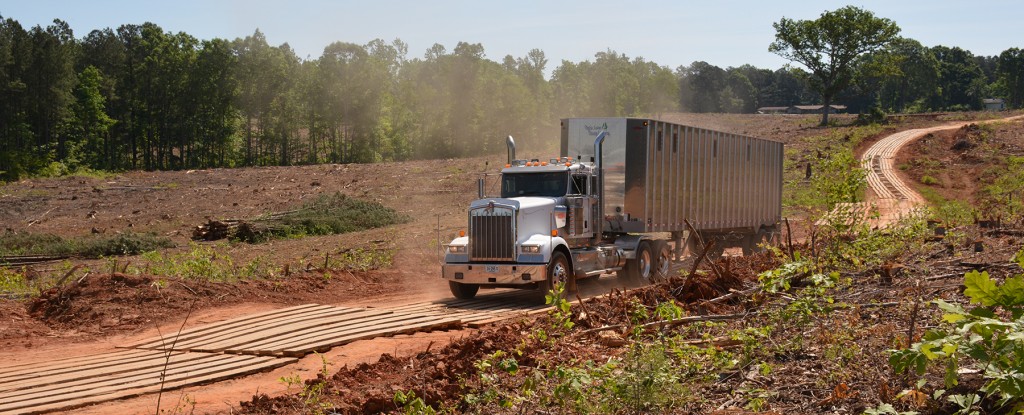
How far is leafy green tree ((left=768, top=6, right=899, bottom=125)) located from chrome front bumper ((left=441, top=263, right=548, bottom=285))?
60.6m

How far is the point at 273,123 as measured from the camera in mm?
80500

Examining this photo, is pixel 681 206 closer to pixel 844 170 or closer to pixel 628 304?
pixel 844 170

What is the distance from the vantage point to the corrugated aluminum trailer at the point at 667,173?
19.3m

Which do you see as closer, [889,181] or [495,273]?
A: [495,273]

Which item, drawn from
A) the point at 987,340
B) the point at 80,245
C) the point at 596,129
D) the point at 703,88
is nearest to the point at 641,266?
the point at 596,129

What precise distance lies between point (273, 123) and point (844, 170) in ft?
223

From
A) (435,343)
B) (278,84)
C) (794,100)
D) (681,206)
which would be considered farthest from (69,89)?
(794,100)

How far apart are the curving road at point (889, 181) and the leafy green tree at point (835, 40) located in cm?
1298

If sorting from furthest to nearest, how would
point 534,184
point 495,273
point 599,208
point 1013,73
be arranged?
point 1013,73, point 599,208, point 534,184, point 495,273

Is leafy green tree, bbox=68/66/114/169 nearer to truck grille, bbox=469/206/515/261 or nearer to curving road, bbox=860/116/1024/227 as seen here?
curving road, bbox=860/116/1024/227

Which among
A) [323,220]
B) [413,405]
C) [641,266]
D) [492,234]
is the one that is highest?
[492,234]

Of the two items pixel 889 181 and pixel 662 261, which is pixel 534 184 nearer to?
pixel 662 261

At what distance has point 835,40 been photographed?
74.0m

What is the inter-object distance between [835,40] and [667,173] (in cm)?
5948
